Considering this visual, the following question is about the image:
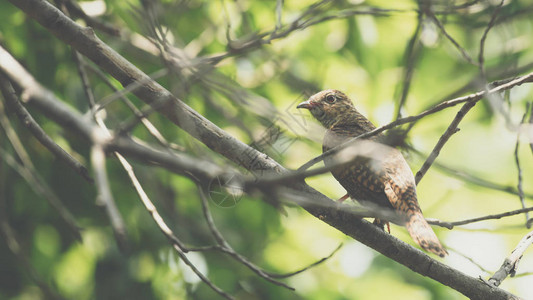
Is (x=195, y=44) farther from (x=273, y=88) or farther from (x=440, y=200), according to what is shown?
(x=440, y=200)

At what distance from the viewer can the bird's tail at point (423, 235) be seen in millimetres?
2824

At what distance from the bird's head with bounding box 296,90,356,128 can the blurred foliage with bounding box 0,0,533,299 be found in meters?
0.21

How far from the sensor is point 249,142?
12.2 feet

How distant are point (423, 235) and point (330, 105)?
84.5 inches

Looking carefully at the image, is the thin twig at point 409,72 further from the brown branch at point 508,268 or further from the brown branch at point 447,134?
the brown branch at point 508,268

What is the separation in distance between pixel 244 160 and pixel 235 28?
8.76 ft

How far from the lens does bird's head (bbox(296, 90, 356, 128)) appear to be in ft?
15.8

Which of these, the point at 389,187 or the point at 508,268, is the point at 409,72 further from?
the point at 389,187

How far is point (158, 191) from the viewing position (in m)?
3.78

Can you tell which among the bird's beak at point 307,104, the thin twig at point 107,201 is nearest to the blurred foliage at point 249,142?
the bird's beak at point 307,104

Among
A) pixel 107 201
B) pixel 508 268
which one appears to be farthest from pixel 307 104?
pixel 107 201

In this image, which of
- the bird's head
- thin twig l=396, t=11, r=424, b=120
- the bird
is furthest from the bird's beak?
thin twig l=396, t=11, r=424, b=120

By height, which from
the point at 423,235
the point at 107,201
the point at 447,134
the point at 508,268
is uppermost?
the point at 447,134

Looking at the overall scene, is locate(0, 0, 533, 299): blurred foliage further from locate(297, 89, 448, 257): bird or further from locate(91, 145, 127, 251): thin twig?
locate(91, 145, 127, 251): thin twig
